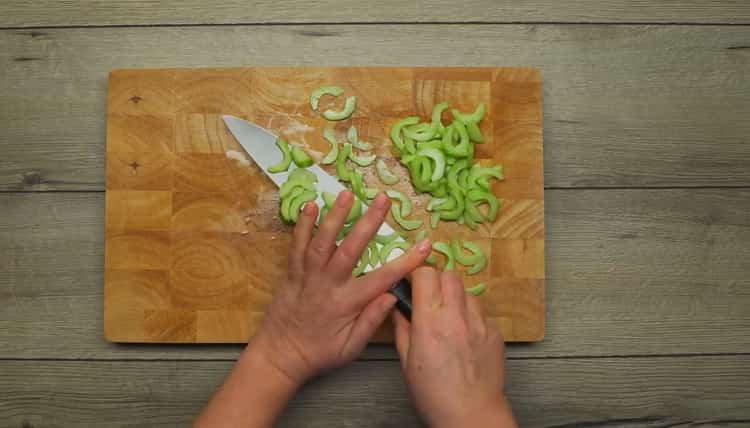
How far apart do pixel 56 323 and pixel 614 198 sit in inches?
52.3

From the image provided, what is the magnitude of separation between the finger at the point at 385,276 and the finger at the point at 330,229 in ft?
0.29

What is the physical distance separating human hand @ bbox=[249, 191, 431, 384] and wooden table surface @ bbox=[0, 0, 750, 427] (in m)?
0.17

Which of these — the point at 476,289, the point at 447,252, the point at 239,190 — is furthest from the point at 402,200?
the point at 239,190

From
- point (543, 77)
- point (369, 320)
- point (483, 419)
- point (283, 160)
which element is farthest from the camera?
point (543, 77)

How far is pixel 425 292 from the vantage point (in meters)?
1.20

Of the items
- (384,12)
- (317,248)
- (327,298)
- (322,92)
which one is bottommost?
(327,298)

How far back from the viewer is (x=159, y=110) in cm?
141

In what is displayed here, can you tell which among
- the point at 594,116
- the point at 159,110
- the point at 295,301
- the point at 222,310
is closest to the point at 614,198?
the point at 594,116

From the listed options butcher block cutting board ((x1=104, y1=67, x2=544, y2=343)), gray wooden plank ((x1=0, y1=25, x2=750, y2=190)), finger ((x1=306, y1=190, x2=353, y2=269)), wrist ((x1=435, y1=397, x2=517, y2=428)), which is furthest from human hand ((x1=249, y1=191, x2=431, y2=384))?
gray wooden plank ((x1=0, y1=25, x2=750, y2=190))

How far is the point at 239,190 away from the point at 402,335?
19.0 inches

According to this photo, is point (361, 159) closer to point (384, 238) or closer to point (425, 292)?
point (384, 238)

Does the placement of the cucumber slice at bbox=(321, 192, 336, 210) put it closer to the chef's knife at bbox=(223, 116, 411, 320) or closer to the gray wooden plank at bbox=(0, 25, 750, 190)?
the chef's knife at bbox=(223, 116, 411, 320)

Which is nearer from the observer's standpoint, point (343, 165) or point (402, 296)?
point (402, 296)

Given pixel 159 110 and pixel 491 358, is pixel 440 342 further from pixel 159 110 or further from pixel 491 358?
pixel 159 110
